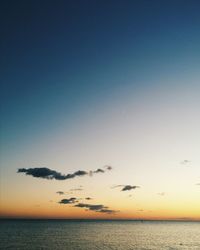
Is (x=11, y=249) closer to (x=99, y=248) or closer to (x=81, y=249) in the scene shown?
(x=81, y=249)

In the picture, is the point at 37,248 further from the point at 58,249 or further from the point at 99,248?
the point at 99,248

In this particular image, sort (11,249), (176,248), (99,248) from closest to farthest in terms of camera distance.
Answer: (11,249) → (99,248) → (176,248)

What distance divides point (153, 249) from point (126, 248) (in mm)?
9428

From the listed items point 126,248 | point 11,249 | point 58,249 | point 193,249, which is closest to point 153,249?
point 126,248

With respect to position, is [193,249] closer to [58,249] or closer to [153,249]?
[153,249]

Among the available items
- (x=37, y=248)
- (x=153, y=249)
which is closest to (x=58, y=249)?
(x=37, y=248)

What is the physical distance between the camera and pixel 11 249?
84062mm

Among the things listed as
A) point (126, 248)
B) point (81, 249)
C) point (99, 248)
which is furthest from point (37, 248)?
point (126, 248)

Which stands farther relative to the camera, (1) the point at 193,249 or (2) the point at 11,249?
(1) the point at 193,249

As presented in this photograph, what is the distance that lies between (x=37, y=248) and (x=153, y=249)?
3959cm

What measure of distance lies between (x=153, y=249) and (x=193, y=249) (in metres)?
15.8

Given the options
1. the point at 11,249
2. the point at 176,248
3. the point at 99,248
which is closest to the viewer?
the point at 11,249

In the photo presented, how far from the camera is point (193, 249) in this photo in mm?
98562

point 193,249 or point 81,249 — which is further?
point 193,249
